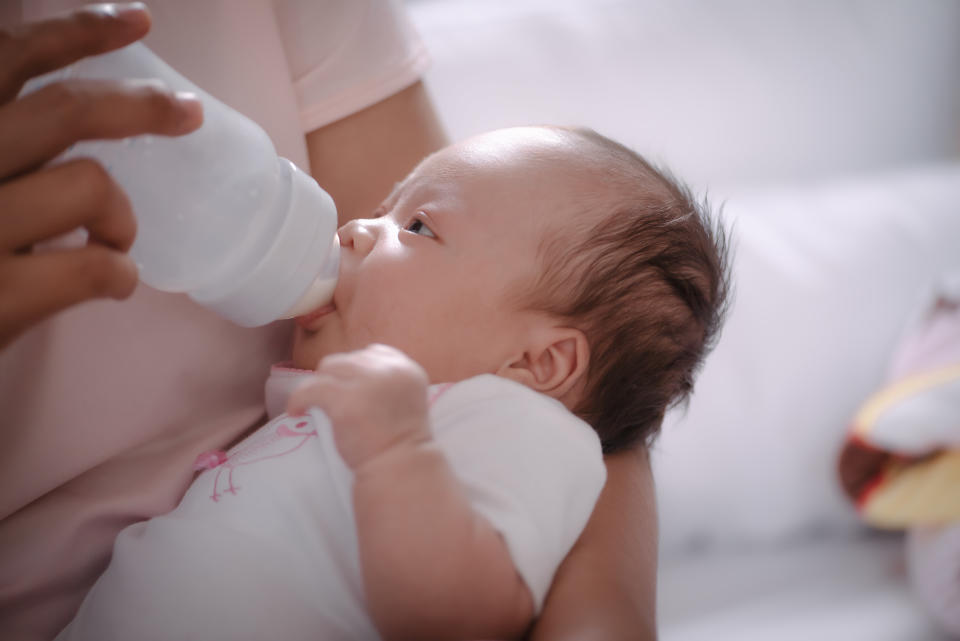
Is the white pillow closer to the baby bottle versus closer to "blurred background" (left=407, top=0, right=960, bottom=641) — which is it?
"blurred background" (left=407, top=0, right=960, bottom=641)

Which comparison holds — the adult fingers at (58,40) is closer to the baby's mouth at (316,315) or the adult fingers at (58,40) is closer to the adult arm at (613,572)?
the baby's mouth at (316,315)

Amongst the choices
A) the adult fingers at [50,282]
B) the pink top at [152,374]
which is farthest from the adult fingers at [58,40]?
the pink top at [152,374]

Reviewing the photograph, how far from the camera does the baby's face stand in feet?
→ 2.51

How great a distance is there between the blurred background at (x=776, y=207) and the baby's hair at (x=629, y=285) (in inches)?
14.9

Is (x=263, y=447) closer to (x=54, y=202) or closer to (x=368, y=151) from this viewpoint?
(x=54, y=202)

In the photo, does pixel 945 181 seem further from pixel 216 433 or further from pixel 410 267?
pixel 216 433

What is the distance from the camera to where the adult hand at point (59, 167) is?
46 cm

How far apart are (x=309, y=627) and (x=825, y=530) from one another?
3.66 ft

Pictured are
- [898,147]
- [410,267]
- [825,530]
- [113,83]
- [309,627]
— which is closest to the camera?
[113,83]

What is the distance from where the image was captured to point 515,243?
79cm

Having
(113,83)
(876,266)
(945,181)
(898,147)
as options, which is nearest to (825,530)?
(876,266)

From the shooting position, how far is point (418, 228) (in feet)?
2.68

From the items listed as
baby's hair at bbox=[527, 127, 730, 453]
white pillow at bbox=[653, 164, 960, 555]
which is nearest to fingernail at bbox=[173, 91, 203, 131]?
baby's hair at bbox=[527, 127, 730, 453]

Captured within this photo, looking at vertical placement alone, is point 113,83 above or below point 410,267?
above
